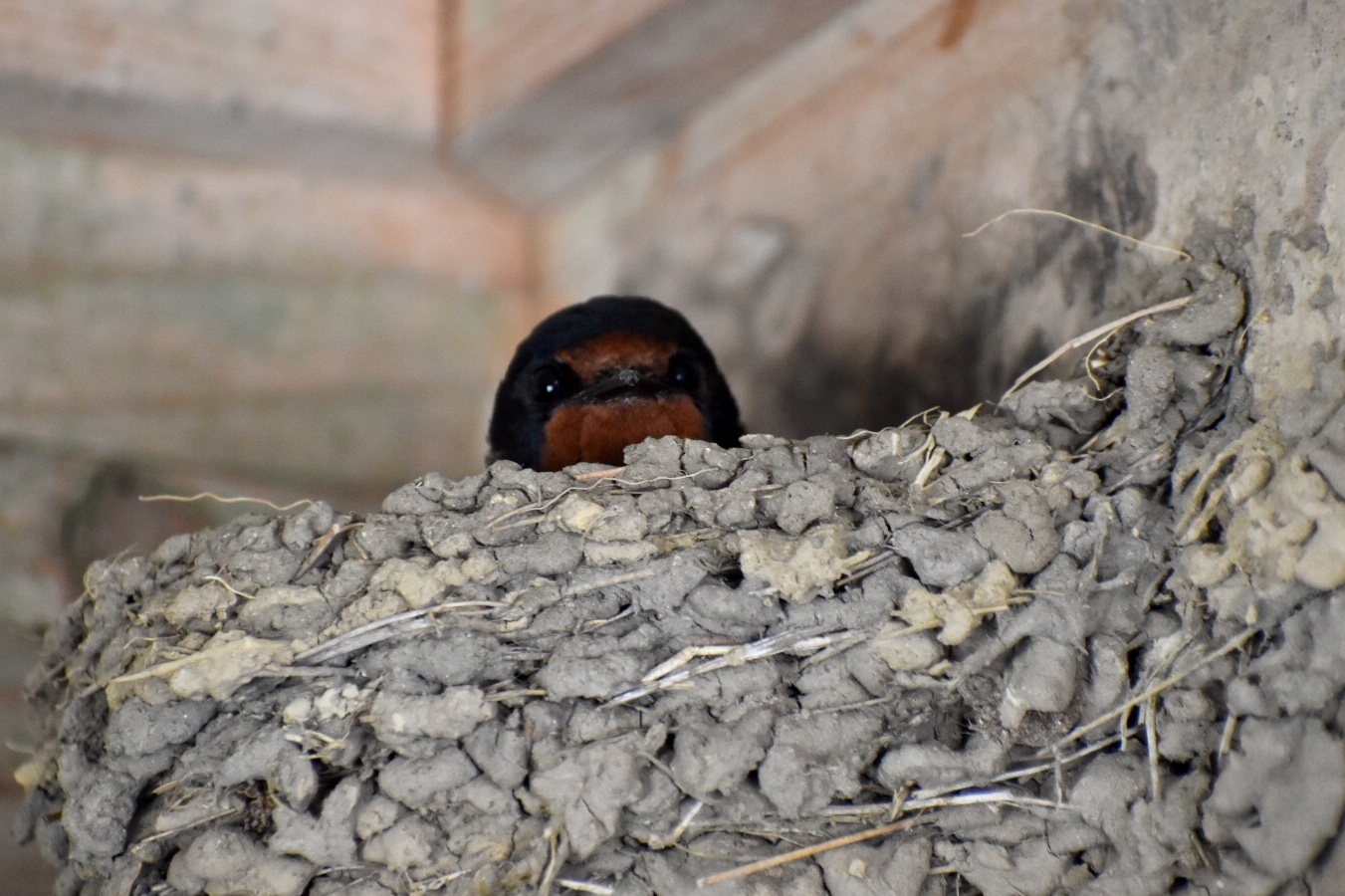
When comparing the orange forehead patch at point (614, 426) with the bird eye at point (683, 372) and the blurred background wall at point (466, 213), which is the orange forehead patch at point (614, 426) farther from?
the blurred background wall at point (466, 213)

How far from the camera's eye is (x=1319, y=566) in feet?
5.32

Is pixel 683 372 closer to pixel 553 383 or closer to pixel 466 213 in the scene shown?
pixel 553 383

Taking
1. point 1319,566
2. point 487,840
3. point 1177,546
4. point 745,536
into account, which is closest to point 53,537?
point 487,840

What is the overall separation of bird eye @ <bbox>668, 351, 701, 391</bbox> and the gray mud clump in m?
0.74

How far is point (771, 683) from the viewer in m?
1.86

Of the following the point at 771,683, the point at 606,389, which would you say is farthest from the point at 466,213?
the point at 771,683

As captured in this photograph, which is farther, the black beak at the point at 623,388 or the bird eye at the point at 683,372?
Answer: the bird eye at the point at 683,372

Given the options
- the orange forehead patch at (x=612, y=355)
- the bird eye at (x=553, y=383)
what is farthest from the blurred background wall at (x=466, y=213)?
the bird eye at (x=553, y=383)

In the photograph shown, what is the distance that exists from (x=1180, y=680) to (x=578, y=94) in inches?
79.0

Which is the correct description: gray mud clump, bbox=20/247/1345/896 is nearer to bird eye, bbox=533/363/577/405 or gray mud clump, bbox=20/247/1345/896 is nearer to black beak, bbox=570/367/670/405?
black beak, bbox=570/367/670/405

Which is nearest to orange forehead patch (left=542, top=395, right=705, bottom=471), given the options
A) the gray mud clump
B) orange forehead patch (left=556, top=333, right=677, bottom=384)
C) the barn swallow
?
the barn swallow

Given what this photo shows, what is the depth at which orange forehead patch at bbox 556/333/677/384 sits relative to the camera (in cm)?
264

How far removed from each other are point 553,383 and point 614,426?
0.25 meters

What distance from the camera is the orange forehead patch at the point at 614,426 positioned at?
2.49m
